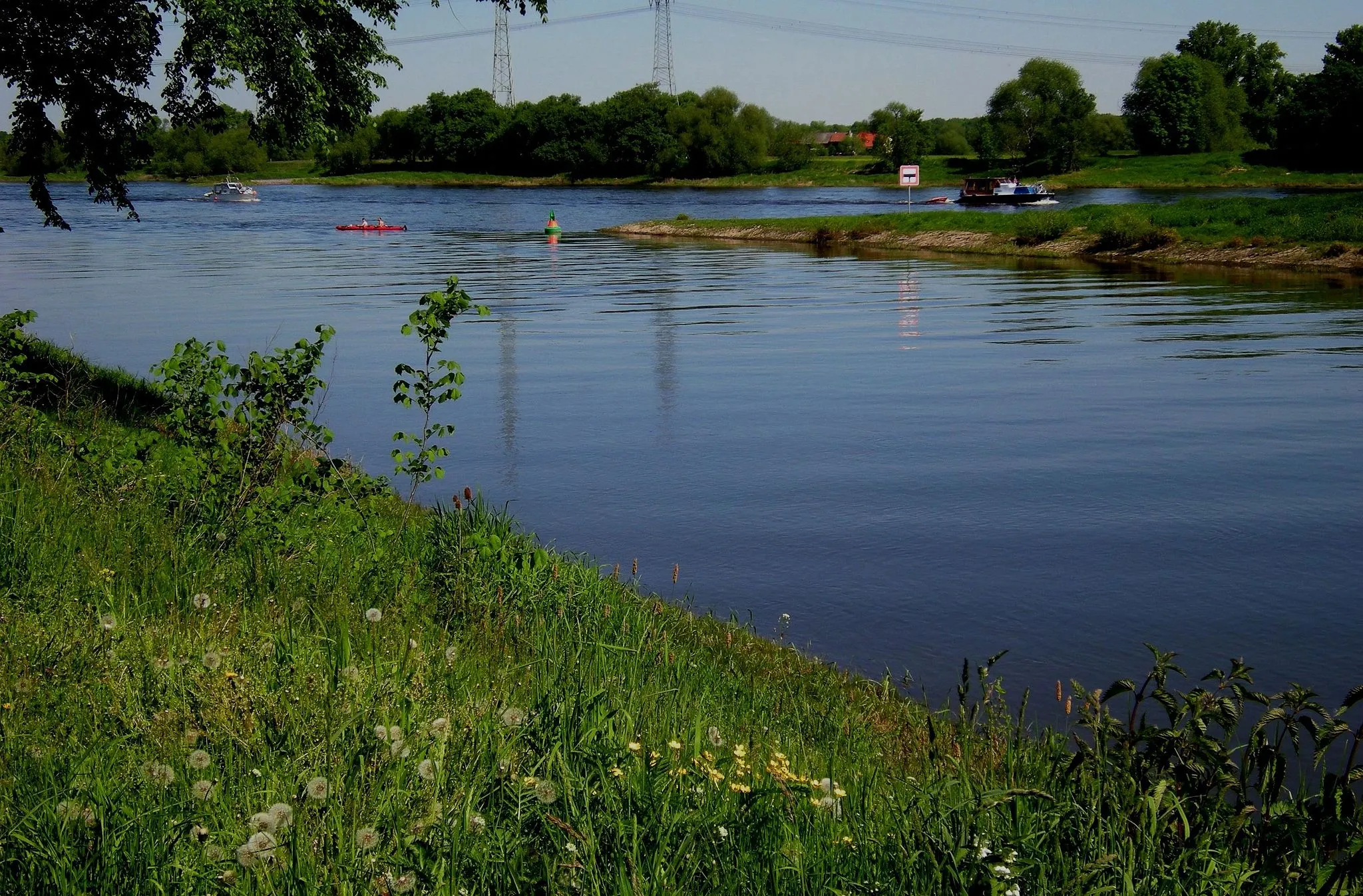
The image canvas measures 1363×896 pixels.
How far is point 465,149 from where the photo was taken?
183 m

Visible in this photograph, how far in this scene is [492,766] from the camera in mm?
4000

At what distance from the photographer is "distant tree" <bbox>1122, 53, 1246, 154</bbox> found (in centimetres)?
14375

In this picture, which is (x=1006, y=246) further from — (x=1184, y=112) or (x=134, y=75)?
(x=1184, y=112)

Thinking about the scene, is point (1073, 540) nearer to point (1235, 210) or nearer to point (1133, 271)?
point (1133, 271)

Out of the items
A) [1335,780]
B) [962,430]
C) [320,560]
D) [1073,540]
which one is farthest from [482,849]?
[962,430]

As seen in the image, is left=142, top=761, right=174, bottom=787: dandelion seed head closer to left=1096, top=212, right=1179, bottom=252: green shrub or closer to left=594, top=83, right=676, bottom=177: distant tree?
left=1096, top=212, right=1179, bottom=252: green shrub

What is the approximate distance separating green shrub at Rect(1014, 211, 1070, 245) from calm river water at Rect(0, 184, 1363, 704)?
12740 mm

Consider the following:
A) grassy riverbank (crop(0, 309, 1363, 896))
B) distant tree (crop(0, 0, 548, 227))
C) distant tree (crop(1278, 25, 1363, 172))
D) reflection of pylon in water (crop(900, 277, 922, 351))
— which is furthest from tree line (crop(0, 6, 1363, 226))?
grassy riverbank (crop(0, 309, 1363, 896))

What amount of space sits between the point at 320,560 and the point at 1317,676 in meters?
6.21

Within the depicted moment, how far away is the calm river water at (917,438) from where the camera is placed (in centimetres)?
938

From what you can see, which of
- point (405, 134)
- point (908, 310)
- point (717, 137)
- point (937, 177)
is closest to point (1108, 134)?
point (937, 177)

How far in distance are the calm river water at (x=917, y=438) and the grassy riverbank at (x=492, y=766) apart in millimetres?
2237

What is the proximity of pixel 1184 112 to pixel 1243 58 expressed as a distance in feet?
160

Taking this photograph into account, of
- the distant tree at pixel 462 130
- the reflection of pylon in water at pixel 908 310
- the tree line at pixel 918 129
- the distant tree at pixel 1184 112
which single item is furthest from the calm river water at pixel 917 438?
the distant tree at pixel 462 130
